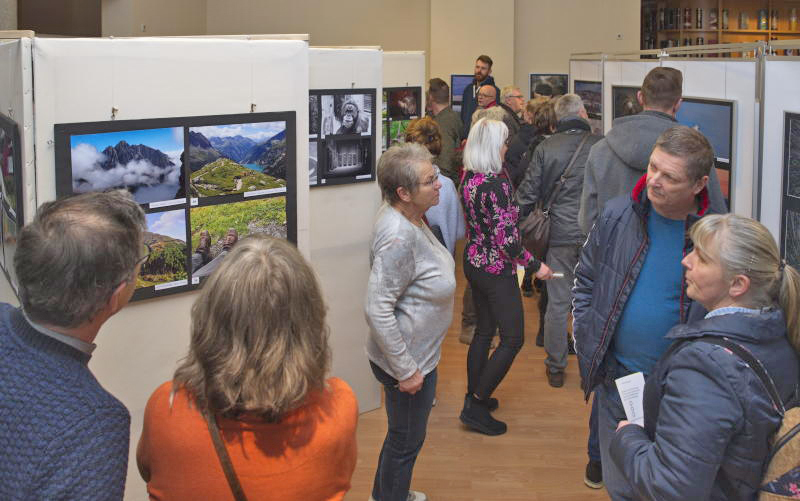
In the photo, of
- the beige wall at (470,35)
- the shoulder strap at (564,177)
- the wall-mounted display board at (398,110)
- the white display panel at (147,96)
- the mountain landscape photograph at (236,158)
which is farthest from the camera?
the beige wall at (470,35)

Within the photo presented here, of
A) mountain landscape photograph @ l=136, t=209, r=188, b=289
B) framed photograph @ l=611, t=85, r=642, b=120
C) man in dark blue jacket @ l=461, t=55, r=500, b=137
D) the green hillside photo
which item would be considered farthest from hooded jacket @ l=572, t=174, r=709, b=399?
man in dark blue jacket @ l=461, t=55, r=500, b=137

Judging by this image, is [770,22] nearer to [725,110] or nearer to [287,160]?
[725,110]

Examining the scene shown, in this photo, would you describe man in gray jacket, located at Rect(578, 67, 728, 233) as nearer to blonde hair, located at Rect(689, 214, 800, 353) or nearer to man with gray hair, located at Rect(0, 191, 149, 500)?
blonde hair, located at Rect(689, 214, 800, 353)

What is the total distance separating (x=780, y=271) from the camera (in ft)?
6.74

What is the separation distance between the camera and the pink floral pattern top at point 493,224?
14.6ft

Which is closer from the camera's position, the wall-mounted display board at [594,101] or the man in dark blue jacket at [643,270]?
the man in dark blue jacket at [643,270]

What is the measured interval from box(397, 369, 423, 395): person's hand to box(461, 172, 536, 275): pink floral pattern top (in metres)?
1.42

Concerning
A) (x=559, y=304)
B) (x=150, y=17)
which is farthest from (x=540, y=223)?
(x=150, y=17)

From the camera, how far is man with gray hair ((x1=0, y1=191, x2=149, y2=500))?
154 centimetres

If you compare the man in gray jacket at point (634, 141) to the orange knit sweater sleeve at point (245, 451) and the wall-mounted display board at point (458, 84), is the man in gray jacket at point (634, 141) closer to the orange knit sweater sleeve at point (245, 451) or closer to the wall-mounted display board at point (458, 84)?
the orange knit sweater sleeve at point (245, 451)

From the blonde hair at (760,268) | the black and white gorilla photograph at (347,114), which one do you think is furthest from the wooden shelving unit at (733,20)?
the blonde hair at (760,268)

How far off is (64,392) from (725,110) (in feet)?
11.9

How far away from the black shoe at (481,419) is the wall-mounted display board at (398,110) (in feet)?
10.3

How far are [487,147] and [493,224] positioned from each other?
0.40 m
